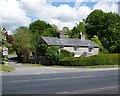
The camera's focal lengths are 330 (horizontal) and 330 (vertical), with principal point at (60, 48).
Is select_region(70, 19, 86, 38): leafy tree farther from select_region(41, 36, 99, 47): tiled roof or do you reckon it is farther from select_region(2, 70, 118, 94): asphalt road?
select_region(2, 70, 118, 94): asphalt road

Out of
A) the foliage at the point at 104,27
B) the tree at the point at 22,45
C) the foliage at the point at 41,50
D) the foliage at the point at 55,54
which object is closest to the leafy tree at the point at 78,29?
the foliage at the point at 104,27

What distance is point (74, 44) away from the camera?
241ft

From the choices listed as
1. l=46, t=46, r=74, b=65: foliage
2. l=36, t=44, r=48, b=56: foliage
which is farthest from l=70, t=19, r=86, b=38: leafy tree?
l=46, t=46, r=74, b=65: foliage

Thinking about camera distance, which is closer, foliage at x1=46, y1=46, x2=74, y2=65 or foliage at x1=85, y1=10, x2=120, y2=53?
foliage at x1=46, y1=46, x2=74, y2=65

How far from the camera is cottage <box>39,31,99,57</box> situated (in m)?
69.7

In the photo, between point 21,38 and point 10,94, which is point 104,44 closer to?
point 21,38

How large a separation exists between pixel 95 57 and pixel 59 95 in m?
40.7

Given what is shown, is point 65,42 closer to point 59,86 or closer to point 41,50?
point 41,50

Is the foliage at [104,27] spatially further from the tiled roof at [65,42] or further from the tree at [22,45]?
the tree at [22,45]

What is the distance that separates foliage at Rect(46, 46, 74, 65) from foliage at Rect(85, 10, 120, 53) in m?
33.2

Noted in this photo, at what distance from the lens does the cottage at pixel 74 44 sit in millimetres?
69700

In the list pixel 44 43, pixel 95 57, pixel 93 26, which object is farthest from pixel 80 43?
pixel 93 26

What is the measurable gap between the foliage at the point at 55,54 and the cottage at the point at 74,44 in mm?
5730

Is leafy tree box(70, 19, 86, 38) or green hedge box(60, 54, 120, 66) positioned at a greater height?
leafy tree box(70, 19, 86, 38)
